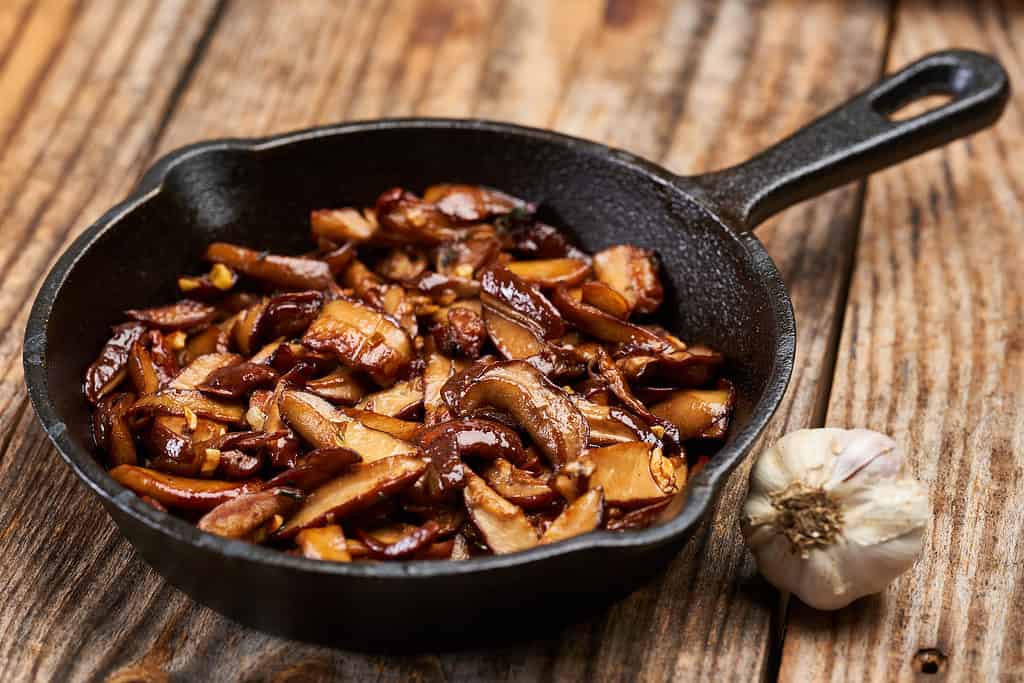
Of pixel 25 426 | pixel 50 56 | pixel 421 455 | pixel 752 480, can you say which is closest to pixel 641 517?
pixel 752 480

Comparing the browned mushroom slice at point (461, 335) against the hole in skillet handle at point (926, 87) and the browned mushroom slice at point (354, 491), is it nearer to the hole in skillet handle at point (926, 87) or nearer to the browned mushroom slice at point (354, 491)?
the browned mushroom slice at point (354, 491)

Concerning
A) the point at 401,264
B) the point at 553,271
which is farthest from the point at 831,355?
the point at 401,264

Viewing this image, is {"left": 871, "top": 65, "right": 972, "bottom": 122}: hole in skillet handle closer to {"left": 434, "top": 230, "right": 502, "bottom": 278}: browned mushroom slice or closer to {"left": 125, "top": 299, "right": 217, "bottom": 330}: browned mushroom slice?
{"left": 434, "top": 230, "right": 502, "bottom": 278}: browned mushroom slice

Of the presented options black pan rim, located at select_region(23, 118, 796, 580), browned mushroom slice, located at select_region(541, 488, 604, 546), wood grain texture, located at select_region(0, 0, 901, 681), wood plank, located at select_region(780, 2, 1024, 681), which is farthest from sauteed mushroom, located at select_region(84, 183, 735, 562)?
wood plank, located at select_region(780, 2, 1024, 681)

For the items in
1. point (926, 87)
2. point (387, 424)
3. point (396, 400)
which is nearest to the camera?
point (387, 424)

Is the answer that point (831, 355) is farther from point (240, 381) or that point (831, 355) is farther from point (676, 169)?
point (240, 381)

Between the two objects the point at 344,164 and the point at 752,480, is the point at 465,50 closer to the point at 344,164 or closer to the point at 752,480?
the point at 344,164
